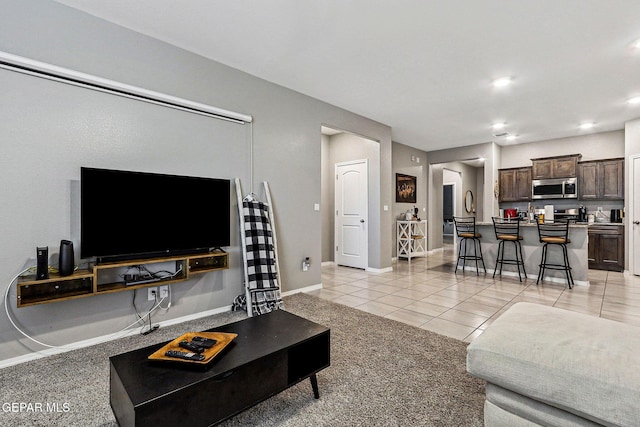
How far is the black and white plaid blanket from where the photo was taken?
345 centimetres

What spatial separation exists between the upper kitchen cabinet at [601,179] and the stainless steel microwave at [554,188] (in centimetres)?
14

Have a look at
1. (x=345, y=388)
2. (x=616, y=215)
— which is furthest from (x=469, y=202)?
(x=345, y=388)

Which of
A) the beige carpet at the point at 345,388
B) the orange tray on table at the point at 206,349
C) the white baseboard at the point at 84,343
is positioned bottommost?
the beige carpet at the point at 345,388

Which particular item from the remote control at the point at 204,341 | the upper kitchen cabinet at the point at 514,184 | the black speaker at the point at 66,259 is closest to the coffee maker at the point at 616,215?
the upper kitchen cabinet at the point at 514,184

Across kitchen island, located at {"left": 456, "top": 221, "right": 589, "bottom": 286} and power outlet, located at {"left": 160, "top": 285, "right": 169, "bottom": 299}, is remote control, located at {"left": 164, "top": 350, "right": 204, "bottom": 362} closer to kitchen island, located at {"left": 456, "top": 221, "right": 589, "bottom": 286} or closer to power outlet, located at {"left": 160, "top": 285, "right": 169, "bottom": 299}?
power outlet, located at {"left": 160, "top": 285, "right": 169, "bottom": 299}

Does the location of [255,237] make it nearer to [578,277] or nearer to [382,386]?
[382,386]

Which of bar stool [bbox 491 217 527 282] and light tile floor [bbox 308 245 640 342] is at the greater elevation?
bar stool [bbox 491 217 527 282]

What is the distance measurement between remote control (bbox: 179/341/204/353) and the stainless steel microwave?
25.1 ft

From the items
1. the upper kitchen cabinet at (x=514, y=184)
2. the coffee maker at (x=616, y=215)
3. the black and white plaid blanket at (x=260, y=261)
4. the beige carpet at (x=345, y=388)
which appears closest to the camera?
the beige carpet at (x=345, y=388)

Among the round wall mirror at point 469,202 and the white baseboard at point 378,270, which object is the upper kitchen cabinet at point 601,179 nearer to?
the round wall mirror at point 469,202

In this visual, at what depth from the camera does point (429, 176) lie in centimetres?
820

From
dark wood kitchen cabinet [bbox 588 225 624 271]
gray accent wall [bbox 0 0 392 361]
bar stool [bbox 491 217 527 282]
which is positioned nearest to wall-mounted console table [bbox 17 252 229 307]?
gray accent wall [bbox 0 0 392 361]

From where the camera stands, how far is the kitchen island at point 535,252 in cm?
465

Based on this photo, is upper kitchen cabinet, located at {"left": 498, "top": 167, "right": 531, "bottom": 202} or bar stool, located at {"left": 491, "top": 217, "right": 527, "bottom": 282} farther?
upper kitchen cabinet, located at {"left": 498, "top": 167, "right": 531, "bottom": 202}
